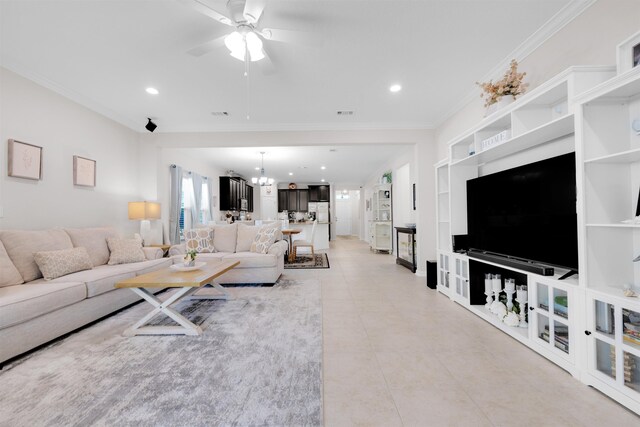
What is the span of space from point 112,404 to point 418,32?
3557mm

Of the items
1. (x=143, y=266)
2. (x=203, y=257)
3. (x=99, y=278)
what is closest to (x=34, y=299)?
(x=99, y=278)

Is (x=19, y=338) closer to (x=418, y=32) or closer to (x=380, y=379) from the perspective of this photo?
(x=380, y=379)

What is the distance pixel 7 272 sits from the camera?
2373mm

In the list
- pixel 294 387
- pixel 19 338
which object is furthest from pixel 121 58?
pixel 294 387

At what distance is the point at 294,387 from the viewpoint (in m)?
1.65

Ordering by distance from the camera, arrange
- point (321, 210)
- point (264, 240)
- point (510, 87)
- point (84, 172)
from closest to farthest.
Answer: point (510, 87), point (84, 172), point (264, 240), point (321, 210)

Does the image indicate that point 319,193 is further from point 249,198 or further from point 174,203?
point 174,203

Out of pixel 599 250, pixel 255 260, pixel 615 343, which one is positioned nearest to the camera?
pixel 615 343

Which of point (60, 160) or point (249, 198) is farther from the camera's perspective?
point (249, 198)

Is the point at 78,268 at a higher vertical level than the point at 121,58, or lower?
lower

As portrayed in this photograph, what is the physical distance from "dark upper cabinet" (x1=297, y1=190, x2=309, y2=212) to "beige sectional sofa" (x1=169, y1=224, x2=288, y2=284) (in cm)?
651

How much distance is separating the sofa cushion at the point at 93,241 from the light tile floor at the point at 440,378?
3012 millimetres

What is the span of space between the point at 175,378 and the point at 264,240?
2.82 metres

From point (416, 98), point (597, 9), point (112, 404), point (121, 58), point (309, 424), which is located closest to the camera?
point (309, 424)
